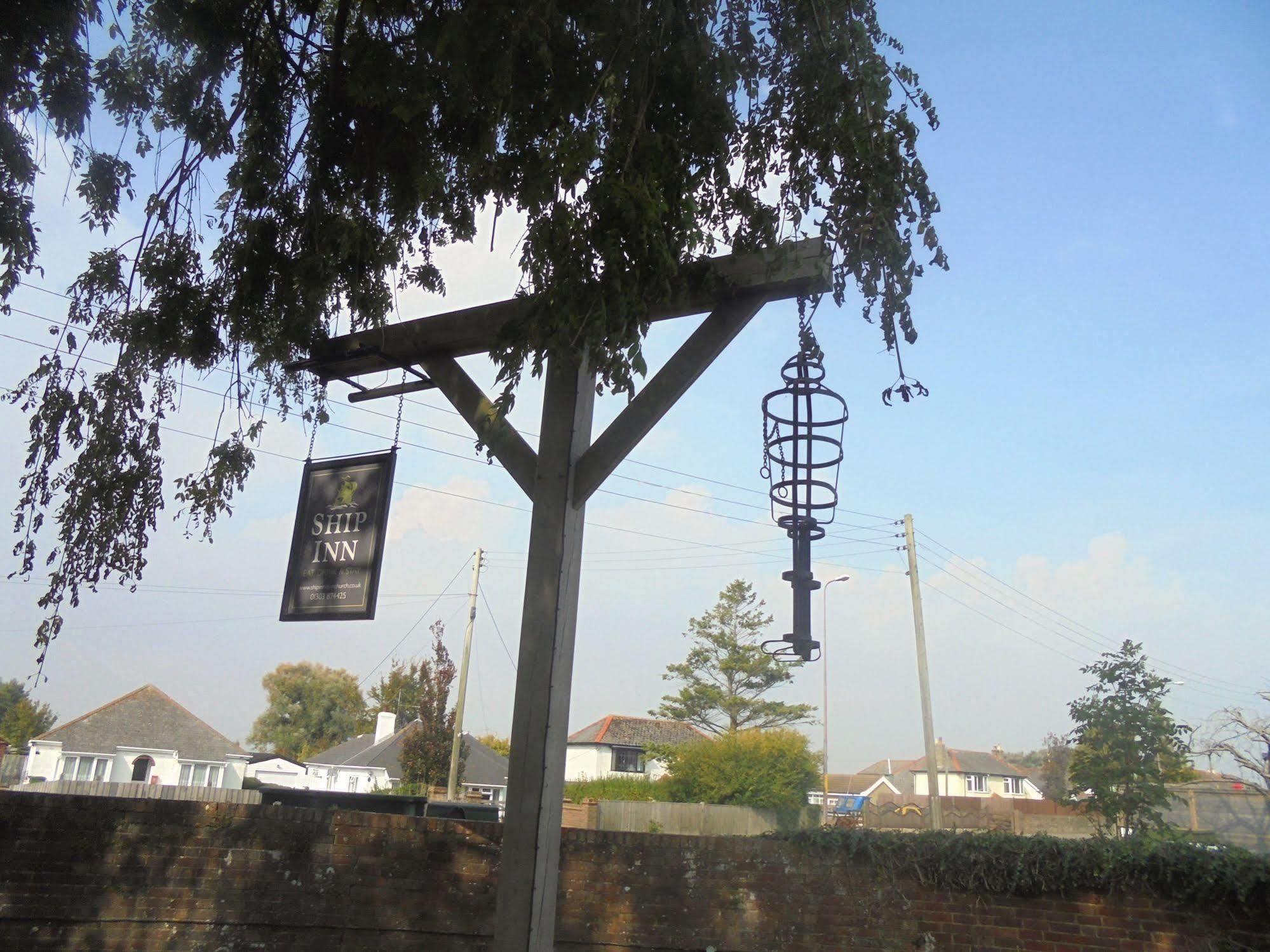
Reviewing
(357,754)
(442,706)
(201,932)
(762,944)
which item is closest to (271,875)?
(201,932)

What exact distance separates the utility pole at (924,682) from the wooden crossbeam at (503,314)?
18084mm

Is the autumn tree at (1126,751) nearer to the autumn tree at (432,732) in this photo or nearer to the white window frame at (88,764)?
the autumn tree at (432,732)

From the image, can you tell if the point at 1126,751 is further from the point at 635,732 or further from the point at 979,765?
the point at 979,765

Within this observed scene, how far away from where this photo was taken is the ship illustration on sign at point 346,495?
4.64 meters

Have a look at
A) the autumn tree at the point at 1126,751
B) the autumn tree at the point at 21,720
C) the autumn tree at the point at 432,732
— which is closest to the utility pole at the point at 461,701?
the autumn tree at the point at 432,732

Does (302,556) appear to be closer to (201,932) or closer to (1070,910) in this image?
(201,932)

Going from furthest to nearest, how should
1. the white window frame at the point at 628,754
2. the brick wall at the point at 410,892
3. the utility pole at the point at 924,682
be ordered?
the white window frame at the point at 628,754, the utility pole at the point at 924,682, the brick wall at the point at 410,892

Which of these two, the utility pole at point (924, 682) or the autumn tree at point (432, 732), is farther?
the autumn tree at point (432, 732)

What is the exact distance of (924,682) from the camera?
2188 cm

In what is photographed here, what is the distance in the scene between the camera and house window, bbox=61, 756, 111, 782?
38688mm

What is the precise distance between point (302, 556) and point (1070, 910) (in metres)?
5.29

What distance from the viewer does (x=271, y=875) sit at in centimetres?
630

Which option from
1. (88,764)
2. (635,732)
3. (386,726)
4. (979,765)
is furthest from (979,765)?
(88,764)

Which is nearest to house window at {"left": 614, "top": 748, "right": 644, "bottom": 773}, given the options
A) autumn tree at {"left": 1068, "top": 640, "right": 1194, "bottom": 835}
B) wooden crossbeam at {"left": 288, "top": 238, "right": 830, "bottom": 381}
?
autumn tree at {"left": 1068, "top": 640, "right": 1194, "bottom": 835}
